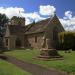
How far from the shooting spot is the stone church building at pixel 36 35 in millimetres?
53844

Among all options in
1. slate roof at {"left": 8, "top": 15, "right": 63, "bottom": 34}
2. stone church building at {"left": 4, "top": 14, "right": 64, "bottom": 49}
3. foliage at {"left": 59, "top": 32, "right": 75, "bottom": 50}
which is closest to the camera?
foliage at {"left": 59, "top": 32, "right": 75, "bottom": 50}

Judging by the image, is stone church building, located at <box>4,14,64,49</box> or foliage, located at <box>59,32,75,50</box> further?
stone church building, located at <box>4,14,64,49</box>

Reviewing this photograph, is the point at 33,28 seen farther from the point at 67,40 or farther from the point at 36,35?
the point at 67,40

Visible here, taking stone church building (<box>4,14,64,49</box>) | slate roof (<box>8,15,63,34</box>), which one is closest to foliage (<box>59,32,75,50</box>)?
stone church building (<box>4,14,64,49</box>)

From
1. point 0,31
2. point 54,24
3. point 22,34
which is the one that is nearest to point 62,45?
point 54,24

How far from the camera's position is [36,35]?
2210 inches

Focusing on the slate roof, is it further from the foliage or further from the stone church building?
the foliage

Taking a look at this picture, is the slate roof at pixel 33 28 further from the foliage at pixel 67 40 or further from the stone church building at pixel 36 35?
the foliage at pixel 67 40

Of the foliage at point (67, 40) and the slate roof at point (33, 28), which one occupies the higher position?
the slate roof at point (33, 28)

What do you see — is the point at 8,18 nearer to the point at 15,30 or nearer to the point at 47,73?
the point at 15,30

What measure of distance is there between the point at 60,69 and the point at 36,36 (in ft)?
124

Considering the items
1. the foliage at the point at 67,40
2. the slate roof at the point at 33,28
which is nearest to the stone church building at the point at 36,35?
Answer: the slate roof at the point at 33,28

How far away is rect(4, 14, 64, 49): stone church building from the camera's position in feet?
177

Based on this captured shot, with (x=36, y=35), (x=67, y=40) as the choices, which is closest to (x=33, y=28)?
(x=36, y=35)
